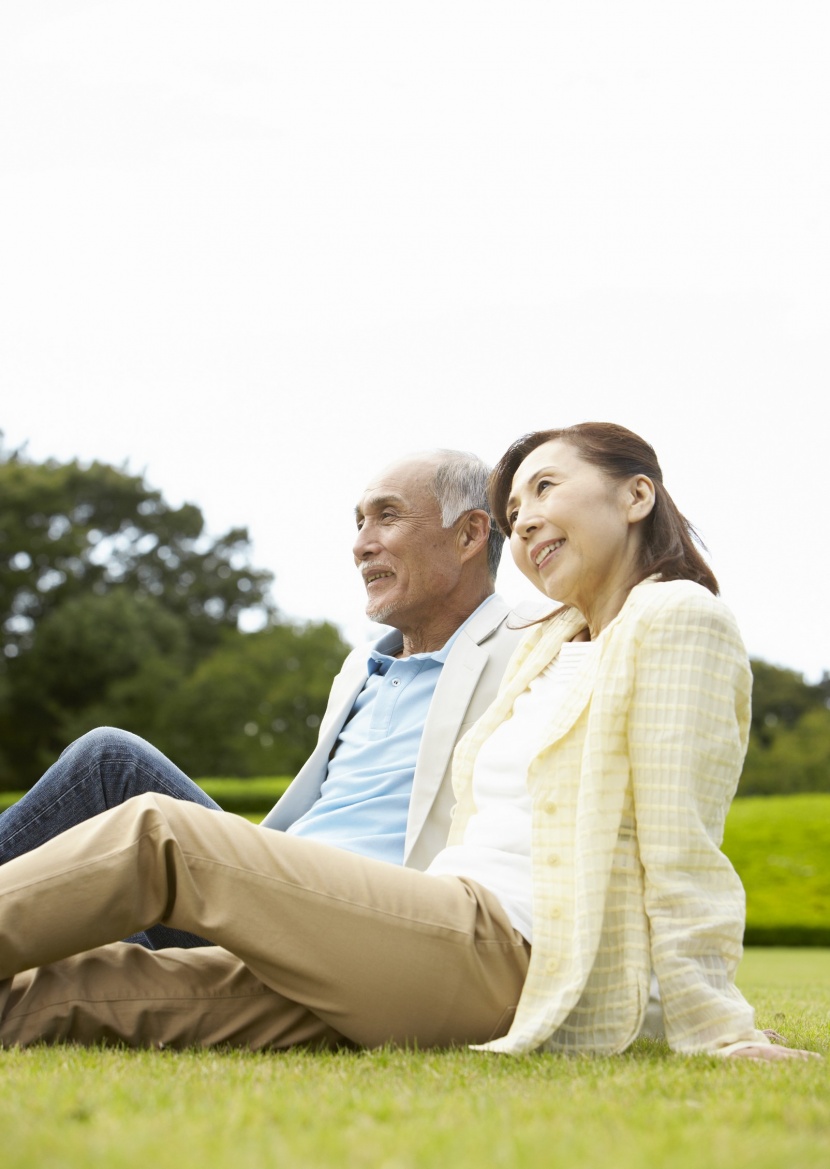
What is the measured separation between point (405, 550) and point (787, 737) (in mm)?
45478

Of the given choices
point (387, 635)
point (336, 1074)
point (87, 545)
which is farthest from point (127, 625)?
point (336, 1074)

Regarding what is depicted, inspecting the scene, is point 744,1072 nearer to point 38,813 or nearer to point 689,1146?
point 689,1146

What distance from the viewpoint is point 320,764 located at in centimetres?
501

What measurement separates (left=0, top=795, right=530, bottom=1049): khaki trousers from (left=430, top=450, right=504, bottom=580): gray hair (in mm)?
2129

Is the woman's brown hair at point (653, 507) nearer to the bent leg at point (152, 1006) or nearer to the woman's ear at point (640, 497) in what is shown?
the woman's ear at point (640, 497)

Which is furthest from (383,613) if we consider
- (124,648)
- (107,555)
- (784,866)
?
(107,555)

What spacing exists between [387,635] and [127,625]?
37534 millimetres

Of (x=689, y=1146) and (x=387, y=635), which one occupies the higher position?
(x=387, y=635)

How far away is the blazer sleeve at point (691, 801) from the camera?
3203 millimetres

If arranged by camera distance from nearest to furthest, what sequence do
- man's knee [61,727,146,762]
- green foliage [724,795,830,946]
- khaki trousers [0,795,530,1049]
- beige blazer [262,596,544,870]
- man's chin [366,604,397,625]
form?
khaki trousers [0,795,530,1049] → man's knee [61,727,146,762] → beige blazer [262,596,544,870] → man's chin [366,604,397,625] → green foliage [724,795,830,946]

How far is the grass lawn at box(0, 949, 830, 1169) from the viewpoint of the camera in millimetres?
1990

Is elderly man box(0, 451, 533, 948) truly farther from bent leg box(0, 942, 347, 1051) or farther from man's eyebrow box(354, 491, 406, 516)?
bent leg box(0, 942, 347, 1051)

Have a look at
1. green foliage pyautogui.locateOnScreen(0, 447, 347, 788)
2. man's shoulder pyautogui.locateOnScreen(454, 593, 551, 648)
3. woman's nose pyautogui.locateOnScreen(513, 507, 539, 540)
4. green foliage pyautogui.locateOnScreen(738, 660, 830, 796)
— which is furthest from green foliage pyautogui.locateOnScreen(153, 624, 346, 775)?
woman's nose pyautogui.locateOnScreen(513, 507, 539, 540)

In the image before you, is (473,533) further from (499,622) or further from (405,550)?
(499,622)
